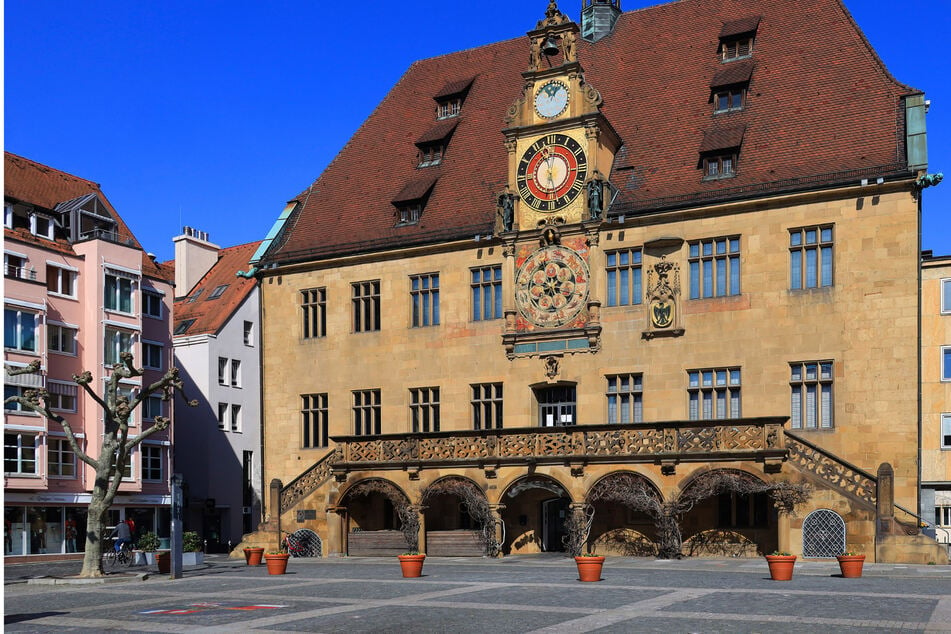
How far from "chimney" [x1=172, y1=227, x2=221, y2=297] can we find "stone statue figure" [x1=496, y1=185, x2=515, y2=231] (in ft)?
94.6

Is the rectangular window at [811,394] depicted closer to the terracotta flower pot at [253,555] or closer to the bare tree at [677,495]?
the bare tree at [677,495]

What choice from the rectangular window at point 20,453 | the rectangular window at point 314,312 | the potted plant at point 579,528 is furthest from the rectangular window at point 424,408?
the rectangular window at point 20,453

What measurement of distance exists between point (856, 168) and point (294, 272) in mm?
21779

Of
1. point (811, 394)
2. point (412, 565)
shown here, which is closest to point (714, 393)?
point (811, 394)

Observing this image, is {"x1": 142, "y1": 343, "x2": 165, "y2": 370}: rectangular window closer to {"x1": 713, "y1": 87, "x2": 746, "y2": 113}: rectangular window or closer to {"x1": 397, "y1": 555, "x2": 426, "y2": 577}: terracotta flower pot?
{"x1": 397, "y1": 555, "x2": 426, "y2": 577}: terracotta flower pot

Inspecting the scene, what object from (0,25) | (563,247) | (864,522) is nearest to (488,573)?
(864,522)

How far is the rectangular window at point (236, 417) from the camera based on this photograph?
6006cm

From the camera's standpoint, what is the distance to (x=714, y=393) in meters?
37.7

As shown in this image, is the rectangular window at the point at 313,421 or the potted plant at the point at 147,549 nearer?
the potted plant at the point at 147,549

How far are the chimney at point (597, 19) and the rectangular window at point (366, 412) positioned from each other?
16.9 metres

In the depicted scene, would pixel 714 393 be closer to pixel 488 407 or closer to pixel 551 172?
pixel 488 407

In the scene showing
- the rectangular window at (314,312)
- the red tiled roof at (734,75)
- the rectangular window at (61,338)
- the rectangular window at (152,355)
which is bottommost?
the rectangular window at (152,355)

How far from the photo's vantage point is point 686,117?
41.6 meters

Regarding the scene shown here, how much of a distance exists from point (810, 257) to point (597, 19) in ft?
52.9
